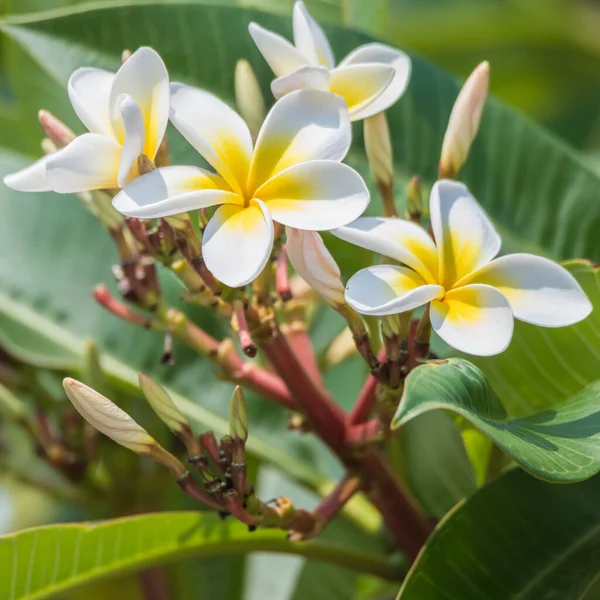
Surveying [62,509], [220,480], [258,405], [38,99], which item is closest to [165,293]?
[258,405]

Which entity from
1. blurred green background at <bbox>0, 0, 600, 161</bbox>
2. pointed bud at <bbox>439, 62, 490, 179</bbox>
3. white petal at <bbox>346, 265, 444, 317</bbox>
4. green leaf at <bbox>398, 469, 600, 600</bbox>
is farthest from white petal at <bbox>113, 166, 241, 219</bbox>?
blurred green background at <bbox>0, 0, 600, 161</bbox>

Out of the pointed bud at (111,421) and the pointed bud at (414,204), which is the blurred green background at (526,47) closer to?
the pointed bud at (414,204)

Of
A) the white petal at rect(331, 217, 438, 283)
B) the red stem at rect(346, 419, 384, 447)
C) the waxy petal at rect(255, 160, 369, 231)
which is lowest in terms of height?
the red stem at rect(346, 419, 384, 447)

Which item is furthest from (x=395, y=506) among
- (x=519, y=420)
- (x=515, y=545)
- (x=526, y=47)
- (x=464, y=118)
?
(x=526, y=47)

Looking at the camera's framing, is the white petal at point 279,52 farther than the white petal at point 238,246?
Yes

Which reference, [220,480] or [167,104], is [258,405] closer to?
[220,480]

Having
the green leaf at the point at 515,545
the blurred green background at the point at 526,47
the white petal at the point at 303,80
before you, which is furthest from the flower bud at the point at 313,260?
the blurred green background at the point at 526,47

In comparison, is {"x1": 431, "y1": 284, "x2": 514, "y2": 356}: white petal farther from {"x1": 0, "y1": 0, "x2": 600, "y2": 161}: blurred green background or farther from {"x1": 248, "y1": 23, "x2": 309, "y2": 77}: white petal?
{"x1": 0, "y1": 0, "x2": 600, "y2": 161}: blurred green background
